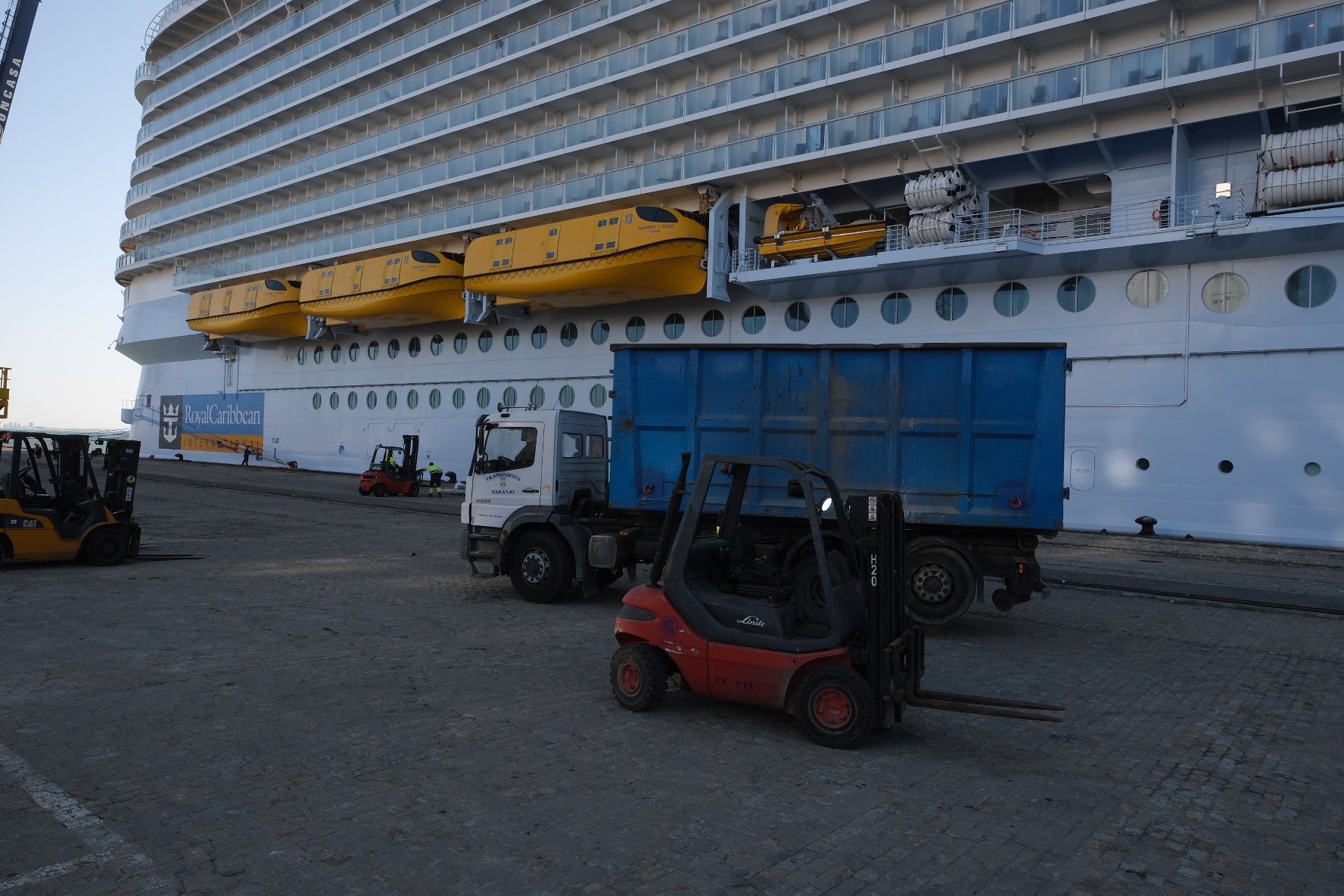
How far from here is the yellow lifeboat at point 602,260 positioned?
912 inches

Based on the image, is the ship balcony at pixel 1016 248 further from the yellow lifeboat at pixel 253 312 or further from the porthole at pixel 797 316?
the yellow lifeboat at pixel 253 312

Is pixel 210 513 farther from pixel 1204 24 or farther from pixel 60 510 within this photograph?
pixel 1204 24

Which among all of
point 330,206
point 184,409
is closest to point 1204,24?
point 330,206

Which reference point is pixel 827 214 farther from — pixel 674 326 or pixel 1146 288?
pixel 1146 288

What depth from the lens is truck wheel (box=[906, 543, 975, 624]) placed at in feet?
29.8

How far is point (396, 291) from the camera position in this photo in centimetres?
3041

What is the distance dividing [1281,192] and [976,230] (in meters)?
5.97

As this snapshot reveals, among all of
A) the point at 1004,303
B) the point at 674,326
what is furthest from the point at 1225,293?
the point at 674,326

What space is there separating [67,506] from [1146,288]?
1935 cm

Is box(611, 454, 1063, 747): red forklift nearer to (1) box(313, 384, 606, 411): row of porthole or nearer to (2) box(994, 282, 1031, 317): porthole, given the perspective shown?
(2) box(994, 282, 1031, 317): porthole

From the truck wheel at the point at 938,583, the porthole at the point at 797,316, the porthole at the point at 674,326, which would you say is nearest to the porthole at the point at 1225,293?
the porthole at the point at 797,316

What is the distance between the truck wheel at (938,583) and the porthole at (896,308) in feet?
40.6

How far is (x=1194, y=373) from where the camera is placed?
667 inches

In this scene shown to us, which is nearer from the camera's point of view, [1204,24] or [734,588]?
→ [734,588]
